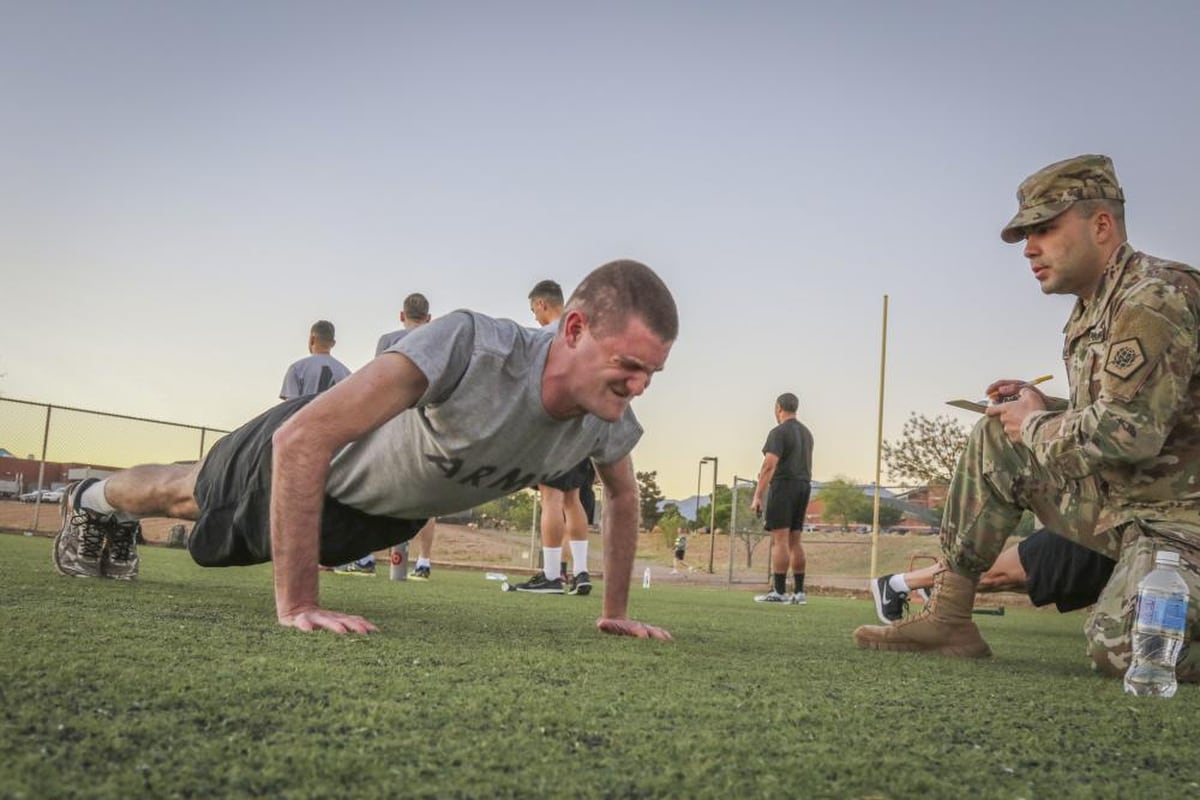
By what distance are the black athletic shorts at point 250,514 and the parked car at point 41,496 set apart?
1414cm

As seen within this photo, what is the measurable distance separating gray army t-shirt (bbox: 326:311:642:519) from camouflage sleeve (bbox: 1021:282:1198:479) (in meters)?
1.65

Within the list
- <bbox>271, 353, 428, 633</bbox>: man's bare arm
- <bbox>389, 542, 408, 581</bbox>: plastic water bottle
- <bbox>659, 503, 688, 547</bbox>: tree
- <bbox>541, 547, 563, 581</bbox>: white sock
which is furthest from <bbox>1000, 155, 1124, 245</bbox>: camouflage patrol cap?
<bbox>659, 503, 688, 547</bbox>: tree

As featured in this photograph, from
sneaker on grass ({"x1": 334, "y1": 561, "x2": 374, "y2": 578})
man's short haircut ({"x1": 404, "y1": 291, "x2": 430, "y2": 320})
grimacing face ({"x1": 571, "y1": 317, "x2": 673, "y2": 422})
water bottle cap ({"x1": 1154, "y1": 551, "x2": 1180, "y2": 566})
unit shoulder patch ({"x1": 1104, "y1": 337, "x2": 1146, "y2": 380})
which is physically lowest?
sneaker on grass ({"x1": 334, "y1": 561, "x2": 374, "y2": 578})

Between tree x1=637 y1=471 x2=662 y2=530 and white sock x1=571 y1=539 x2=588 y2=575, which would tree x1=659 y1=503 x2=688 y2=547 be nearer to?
tree x1=637 y1=471 x2=662 y2=530

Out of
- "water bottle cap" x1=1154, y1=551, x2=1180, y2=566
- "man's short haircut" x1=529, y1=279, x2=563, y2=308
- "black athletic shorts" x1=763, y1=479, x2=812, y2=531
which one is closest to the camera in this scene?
"water bottle cap" x1=1154, y1=551, x2=1180, y2=566

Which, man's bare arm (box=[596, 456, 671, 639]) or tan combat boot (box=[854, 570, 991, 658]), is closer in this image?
tan combat boot (box=[854, 570, 991, 658])

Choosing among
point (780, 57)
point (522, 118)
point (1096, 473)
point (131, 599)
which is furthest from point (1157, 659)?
point (522, 118)

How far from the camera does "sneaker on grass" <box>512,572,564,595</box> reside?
840 centimetres

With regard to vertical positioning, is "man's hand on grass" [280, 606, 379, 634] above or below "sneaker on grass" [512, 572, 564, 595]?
above

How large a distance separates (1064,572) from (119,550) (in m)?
4.53

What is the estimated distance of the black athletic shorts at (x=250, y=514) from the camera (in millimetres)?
3654

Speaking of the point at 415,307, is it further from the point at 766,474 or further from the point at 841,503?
the point at 841,503

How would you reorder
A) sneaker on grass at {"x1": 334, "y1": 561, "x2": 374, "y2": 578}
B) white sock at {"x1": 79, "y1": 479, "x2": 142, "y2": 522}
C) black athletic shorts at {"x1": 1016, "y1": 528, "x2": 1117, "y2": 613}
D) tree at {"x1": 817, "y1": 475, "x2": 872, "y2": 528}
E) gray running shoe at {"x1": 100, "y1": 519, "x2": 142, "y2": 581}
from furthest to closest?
tree at {"x1": 817, "y1": 475, "x2": 872, "y2": 528} < sneaker on grass at {"x1": 334, "y1": 561, "x2": 374, "y2": 578} < gray running shoe at {"x1": 100, "y1": 519, "x2": 142, "y2": 581} < white sock at {"x1": 79, "y1": 479, "x2": 142, "y2": 522} < black athletic shorts at {"x1": 1016, "y1": 528, "x2": 1117, "y2": 613}

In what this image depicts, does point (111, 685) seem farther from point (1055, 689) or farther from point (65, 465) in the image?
point (65, 465)
